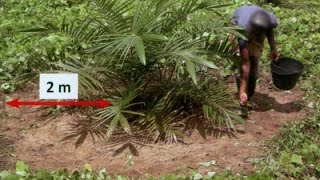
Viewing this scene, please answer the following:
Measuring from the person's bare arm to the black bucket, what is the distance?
331 mm

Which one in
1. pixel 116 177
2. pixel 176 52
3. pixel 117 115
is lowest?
pixel 116 177

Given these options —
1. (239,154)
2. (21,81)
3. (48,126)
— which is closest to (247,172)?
(239,154)

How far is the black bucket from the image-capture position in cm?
544

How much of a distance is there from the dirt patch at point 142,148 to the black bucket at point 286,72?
30 centimetres

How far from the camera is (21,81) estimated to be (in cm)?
588

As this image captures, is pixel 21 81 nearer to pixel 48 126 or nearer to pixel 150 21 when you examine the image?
pixel 48 126

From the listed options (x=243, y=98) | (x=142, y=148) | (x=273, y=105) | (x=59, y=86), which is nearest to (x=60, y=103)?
(x=59, y=86)

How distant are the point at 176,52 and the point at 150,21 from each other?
371mm

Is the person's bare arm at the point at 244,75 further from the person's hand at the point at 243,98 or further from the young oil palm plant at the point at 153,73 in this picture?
the young oil palm plant at the point at 153,73

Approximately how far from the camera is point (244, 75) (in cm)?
536

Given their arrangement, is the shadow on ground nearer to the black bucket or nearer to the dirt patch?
the dirt patch

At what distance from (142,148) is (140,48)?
904mm

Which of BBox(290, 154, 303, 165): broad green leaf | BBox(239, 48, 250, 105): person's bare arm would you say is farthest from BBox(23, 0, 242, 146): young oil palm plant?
BBox(290, 154, 303, 165): broad green leaf

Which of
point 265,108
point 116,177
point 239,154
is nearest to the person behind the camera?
point 116,177
